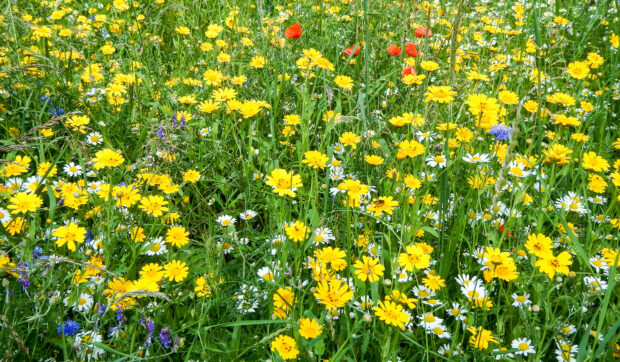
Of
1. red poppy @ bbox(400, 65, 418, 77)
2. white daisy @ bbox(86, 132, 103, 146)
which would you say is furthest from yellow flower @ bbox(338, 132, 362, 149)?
white daisy @ bbox(86, 132, 103, 146)

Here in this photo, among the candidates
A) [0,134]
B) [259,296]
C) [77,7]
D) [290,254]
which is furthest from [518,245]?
[77,7]

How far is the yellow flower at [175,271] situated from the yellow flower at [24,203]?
50cm

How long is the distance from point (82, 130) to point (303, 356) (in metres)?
1.56

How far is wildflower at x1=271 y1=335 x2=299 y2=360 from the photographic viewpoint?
1253 mm

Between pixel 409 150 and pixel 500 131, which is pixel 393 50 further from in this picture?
pixel 409 150

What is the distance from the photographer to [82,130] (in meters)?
2.29

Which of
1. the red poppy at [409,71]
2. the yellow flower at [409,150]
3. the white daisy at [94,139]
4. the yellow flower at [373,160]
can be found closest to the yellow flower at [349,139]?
the yellow flower at [373,160]

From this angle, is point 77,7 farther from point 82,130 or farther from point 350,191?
point 350,191

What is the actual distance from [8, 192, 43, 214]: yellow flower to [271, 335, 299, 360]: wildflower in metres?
0.96

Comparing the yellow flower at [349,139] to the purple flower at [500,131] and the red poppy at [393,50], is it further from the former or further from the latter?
the red poppy at [393,50]

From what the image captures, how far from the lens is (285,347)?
1.28 meters

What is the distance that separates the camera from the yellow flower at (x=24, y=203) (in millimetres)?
1647

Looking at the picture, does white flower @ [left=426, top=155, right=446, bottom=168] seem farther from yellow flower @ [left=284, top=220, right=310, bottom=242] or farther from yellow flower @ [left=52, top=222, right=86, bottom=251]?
yellow flower @ [left=52, top=222, right=86, bottom=251]

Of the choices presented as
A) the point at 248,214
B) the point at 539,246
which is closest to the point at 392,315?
the point at 539,246
